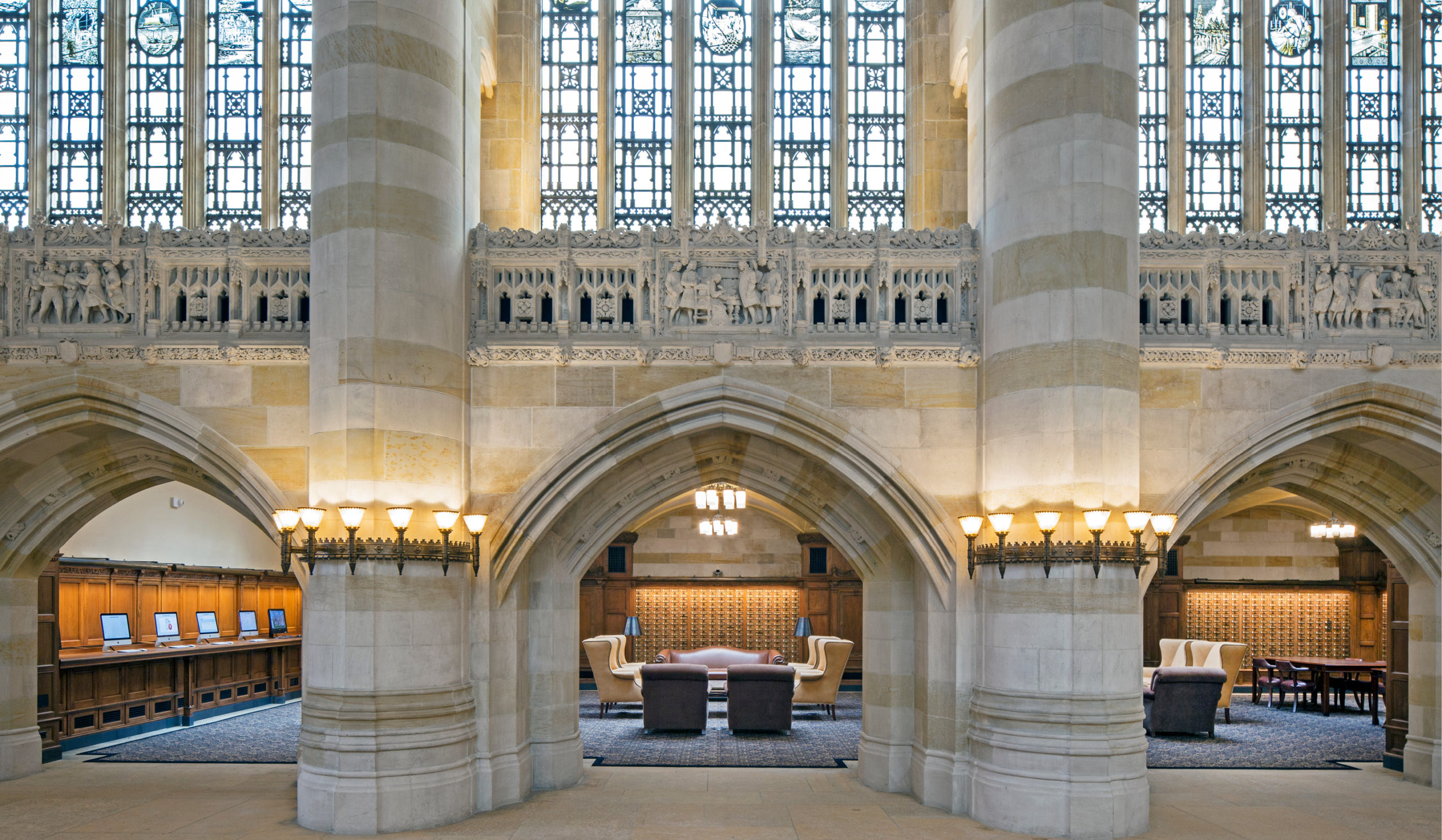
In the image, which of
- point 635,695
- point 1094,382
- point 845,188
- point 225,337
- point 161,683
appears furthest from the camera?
point 635,695

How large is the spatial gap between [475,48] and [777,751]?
342 inches

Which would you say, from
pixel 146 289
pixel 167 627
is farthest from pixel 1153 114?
pixel 167 627

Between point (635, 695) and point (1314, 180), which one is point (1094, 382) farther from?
point (635, 695)

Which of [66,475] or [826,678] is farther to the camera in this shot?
[826,678]

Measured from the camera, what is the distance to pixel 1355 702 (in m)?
18.3

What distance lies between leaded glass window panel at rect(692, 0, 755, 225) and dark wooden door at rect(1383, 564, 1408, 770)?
8759 mm

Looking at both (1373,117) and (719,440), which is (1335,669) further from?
(719,440)

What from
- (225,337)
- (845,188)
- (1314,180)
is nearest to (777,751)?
(845,188)

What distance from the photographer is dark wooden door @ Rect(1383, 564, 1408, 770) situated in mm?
12117

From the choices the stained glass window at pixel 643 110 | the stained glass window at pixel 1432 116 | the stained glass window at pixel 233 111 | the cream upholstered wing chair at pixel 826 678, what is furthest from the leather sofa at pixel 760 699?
the stained glass window at pixel 1432 116

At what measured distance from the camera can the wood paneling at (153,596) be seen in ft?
46.3

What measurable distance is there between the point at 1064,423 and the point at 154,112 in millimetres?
11341

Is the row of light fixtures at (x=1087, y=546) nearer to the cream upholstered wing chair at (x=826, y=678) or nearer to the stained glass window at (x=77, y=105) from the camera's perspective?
the cream upholstered wing chair at (x=826, y=678)

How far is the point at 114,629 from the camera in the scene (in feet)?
46.5
